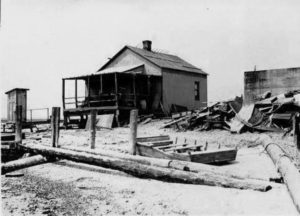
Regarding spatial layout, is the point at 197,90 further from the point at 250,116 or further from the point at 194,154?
the point at 194,154

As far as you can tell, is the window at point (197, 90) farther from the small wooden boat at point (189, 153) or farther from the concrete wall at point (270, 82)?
the small wooden boat at point (189, 153)

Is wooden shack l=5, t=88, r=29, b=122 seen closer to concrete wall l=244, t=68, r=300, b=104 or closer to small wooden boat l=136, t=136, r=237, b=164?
concrete wall l=244, t=68, r=300, b=104

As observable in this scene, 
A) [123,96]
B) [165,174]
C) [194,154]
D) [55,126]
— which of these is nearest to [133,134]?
[194,154]

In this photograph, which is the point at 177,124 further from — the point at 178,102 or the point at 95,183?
the point at 95,183

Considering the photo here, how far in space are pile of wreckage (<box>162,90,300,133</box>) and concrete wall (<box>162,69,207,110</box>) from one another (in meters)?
7.35

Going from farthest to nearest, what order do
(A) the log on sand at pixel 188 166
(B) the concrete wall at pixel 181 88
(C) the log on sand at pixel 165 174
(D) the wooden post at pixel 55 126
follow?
(B) the concrete wall at pixel 181 88
(D) the wooden post at pixel 55 126
(A) the log on sand at pixel 188 166
(C) the log on sand at pixel 165 174

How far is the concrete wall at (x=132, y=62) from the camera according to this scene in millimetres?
26800

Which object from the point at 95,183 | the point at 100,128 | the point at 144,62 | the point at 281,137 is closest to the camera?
the point at 95,183

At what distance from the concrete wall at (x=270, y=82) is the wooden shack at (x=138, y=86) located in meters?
7.66

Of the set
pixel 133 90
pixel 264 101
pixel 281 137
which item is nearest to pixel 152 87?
pixel 133 90

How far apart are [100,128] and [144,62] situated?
764 cm

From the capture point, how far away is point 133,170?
8023 mm

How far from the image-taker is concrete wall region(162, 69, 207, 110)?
1052 inches

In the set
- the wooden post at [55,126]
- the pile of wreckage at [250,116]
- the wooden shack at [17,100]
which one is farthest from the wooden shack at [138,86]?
the wooden post at [55,126]
